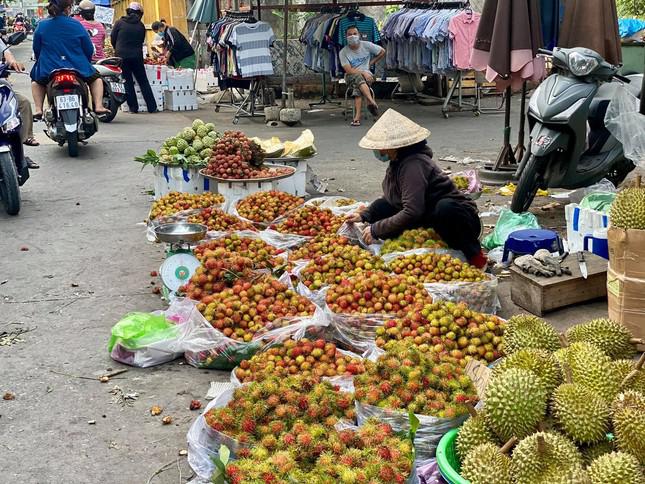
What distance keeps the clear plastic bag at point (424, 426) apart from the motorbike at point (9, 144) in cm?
555

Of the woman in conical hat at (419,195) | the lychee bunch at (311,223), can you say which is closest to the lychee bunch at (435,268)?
the woman in conical hat at (419,195)

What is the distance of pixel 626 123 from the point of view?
21.7 ft

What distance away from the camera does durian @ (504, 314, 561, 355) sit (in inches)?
134

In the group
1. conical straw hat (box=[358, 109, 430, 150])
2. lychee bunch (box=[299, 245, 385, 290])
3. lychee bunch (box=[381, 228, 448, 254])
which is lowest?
lychee bunch (box=[299, 245, 385, 290])

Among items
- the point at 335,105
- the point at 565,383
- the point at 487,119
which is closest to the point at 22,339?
the point at 565,383

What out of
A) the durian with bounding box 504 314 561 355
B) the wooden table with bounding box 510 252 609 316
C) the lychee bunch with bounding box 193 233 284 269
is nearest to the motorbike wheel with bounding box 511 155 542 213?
the wooden table with bounding box 510 252 609 316

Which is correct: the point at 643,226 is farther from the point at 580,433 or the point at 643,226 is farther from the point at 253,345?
the point at 253,345

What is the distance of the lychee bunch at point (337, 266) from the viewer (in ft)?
16.4

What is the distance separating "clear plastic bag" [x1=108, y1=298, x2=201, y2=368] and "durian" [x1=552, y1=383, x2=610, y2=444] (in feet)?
7.51

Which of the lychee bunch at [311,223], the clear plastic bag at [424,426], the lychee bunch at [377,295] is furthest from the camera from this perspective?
the lychee bunch at [311,223]

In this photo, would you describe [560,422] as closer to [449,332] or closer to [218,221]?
[449,332]

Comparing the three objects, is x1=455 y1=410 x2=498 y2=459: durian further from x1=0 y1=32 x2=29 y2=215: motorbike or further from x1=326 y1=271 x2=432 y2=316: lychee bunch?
x1=0 y1=32 x2=29 y2=215: motorbike

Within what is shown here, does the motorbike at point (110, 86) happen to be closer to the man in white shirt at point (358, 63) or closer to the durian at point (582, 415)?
the man in white shirt at point (358, 63)

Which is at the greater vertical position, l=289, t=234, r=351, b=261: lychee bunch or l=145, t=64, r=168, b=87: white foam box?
l=145, t=64, r=168, b=87: white foam box
